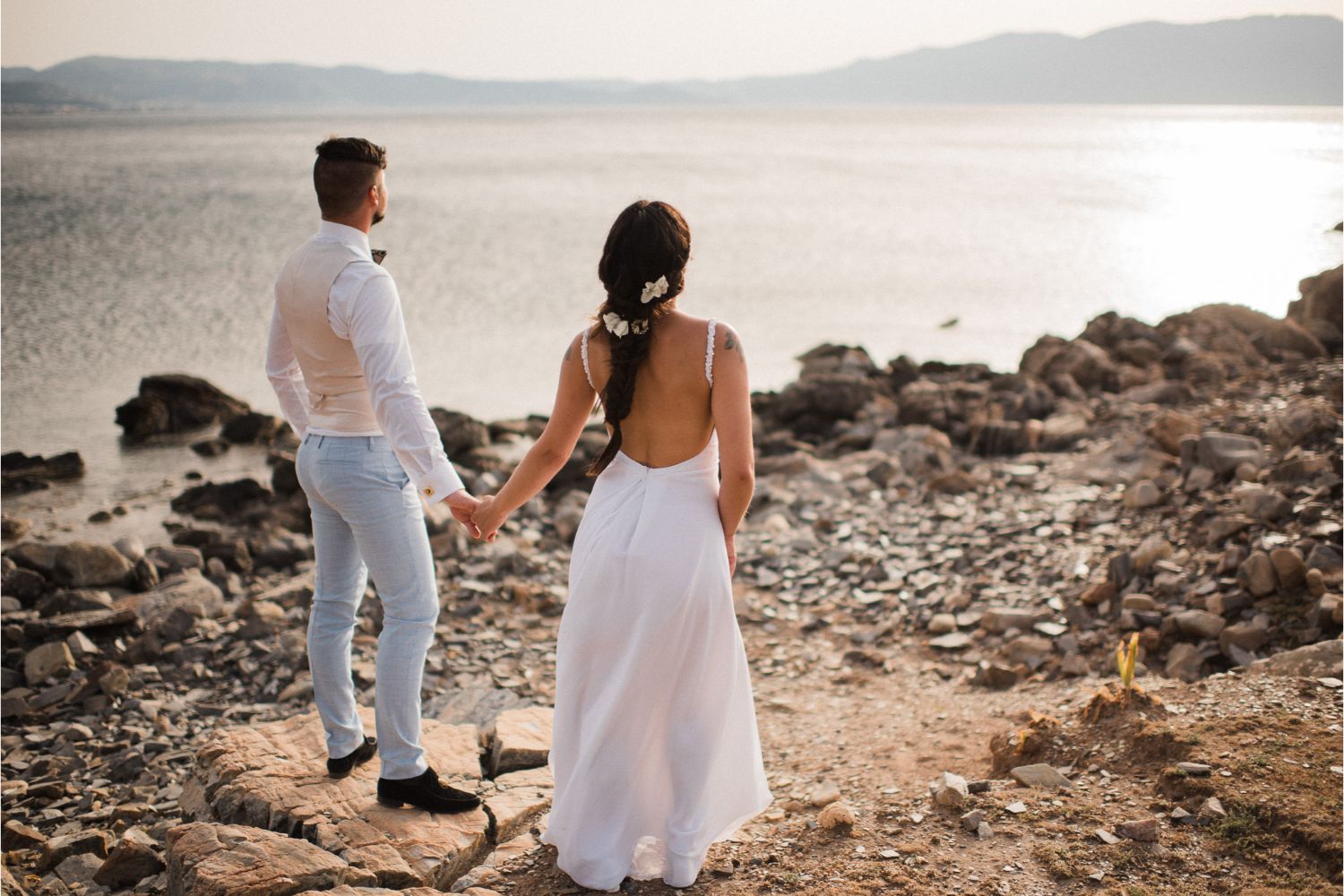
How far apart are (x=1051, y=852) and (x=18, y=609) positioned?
801 centimetres

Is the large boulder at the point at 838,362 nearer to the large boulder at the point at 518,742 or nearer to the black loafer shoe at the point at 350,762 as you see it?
the large boulder at the point at 518,742

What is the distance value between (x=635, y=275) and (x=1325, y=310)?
16110 mm

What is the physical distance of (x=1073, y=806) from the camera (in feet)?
14.2

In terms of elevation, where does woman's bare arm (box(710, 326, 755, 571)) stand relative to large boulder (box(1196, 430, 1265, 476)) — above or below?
above

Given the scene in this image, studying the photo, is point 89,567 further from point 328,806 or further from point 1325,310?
point 1325,310

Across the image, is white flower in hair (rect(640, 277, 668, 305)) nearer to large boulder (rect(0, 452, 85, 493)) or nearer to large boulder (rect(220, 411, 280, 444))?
large boulder (rect(0, 452, 85, 493))

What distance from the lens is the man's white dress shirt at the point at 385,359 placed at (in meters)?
3.89

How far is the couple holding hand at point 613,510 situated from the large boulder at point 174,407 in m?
13.0

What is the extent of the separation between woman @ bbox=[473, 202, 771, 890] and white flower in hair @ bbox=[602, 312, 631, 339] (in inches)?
1.1

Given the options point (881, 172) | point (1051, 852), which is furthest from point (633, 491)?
point (881, 172)

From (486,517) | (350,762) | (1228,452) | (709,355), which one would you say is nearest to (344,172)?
(486,517)

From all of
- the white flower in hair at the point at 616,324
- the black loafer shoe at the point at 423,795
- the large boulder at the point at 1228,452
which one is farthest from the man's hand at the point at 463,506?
the large boulder at the point at 1228,452

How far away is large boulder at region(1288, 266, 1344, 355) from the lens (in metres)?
15.2

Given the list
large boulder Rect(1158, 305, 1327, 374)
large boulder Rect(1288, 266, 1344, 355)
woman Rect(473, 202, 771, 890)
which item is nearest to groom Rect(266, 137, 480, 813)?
woman Rect(473, 202, 771, 890)
